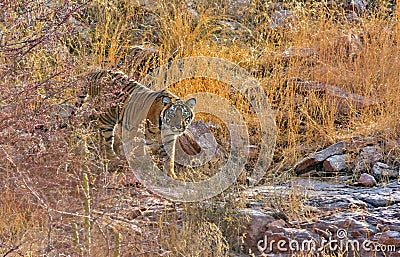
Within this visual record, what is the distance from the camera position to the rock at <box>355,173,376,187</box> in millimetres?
4691

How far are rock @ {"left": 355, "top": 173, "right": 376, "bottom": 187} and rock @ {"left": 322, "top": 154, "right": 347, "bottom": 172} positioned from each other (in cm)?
29

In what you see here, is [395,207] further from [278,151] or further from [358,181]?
[278,151]

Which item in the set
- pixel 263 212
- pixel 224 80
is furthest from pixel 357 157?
pixel 224 80

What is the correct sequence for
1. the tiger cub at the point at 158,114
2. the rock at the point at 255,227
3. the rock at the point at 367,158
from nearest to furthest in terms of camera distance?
the rock at the point at 255,227
the rock at the point at 367,158
the tiger cub at the point at 158,114

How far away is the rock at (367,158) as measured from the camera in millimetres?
4930

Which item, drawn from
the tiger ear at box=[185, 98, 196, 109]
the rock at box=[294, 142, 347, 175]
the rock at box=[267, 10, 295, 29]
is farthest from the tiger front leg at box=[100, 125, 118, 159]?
the rock at box=[267, 10, 295, 29]

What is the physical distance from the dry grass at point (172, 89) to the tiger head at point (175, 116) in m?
0.72

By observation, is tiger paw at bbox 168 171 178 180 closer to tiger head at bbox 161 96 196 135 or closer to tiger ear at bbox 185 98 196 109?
tiger head at bbox 161 96 196 135

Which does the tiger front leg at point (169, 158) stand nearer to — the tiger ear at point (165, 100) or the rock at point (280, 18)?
the tiger ear at point (165, 100)

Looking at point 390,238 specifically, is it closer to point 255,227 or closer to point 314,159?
point 255,227

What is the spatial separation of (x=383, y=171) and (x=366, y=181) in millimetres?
263

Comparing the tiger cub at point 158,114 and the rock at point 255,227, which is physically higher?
the tiger cub at point 158,114

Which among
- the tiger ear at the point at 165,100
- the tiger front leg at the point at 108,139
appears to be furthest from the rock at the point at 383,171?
the tiger front leg at the point at 108,139

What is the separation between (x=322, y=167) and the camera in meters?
5.11
